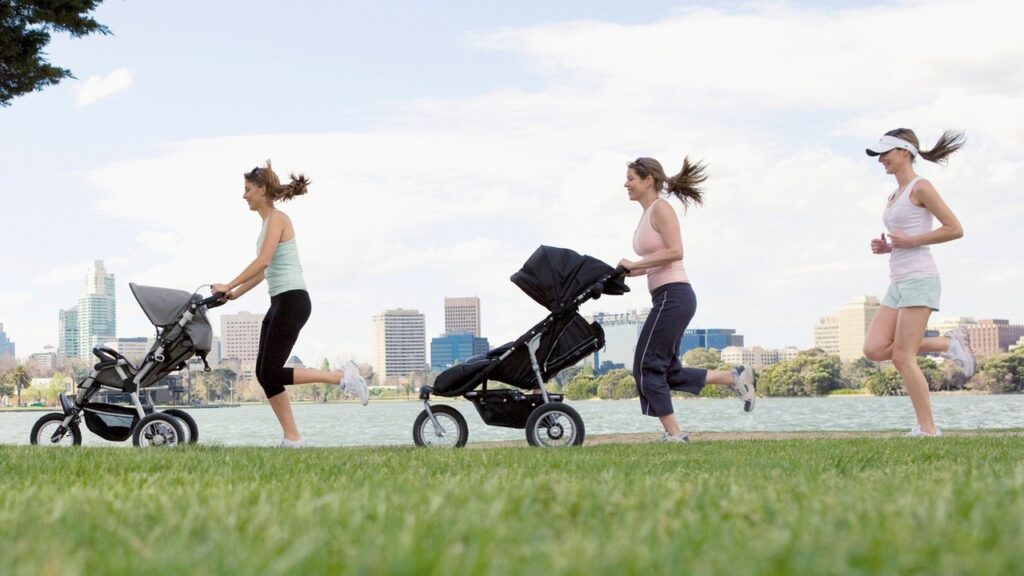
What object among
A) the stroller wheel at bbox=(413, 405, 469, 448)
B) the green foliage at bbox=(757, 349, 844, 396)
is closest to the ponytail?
the stroller wheel at bbox=(413, 405, 469, 448)

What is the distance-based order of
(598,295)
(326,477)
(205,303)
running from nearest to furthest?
(326,477) < (598,295) < (205,303)

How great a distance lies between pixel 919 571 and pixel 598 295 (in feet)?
19.9

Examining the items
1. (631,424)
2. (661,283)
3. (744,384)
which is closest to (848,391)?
(631,424)

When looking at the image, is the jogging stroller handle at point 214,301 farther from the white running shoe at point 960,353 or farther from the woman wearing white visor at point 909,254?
the white running shoe at point 960,353

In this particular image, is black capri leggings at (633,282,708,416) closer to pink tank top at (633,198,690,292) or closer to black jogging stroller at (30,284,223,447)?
pink tank top at (633,198,690,292)

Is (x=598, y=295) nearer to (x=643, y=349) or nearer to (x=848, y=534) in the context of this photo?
(x=643, y=349)

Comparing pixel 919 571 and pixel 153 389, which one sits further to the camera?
pixel 153 389

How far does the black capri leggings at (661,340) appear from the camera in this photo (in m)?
8.29

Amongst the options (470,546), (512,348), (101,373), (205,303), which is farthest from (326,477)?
(101,373)

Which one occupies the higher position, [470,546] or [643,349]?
[643,349]

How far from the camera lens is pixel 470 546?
229 centimetres

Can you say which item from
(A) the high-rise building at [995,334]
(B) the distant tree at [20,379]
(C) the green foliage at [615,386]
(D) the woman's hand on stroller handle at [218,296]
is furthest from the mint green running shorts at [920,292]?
(A) the high-rise building at [995,334]

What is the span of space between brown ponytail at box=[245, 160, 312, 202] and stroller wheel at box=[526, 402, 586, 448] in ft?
8.40

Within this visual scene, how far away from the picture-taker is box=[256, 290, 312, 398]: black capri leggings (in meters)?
8.39
